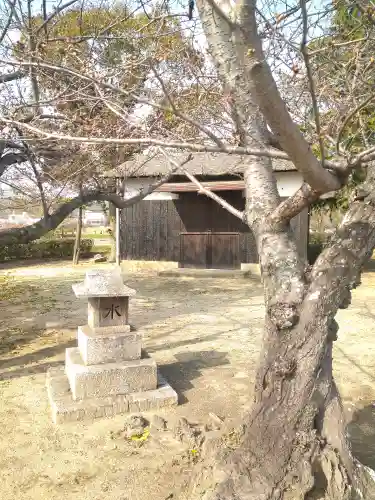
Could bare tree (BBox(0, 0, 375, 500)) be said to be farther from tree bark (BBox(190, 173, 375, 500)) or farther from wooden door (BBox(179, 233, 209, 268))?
wooden door (BBox(179, 233, 209, 268))

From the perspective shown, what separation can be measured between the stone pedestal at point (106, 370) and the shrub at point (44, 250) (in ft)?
51.9

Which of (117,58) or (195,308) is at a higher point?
(117,58)

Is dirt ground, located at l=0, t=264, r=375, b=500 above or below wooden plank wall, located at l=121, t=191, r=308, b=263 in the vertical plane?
below

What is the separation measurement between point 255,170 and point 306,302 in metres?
1.23

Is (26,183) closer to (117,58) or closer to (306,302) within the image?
(117,58)

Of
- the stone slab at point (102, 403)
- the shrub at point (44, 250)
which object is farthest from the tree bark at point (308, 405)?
the shrub at point (44, 250)

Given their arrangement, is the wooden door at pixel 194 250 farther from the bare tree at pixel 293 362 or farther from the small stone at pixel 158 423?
the bare tree at pixel 293 362

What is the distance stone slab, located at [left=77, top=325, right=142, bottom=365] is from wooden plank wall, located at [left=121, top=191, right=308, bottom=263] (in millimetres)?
9996

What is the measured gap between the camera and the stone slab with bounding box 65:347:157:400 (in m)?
5.21

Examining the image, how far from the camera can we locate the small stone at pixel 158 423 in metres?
4.80

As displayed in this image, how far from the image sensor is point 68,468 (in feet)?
13.4

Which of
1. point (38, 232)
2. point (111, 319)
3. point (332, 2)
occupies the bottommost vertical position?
point (111, 319)

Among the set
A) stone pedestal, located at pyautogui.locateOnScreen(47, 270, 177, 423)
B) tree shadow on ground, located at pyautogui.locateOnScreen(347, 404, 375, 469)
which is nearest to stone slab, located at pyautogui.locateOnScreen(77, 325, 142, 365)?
stone pedestal, located at pyautogui.locateOnScreen(47, 270, 177, 423)

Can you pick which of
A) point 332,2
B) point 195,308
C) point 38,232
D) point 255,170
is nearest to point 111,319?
point 38,232
